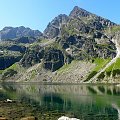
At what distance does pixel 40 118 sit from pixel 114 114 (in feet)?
85.3

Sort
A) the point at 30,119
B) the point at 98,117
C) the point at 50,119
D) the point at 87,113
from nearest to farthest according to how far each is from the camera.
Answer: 1. the point at 30,119
2. the point at 50,119
3. the point at 98,117
4. the point at 87,113

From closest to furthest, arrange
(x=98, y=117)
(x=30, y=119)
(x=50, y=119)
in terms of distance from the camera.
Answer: (x=30, y=119)
(x=50, y=119)
(x=98, y=117)

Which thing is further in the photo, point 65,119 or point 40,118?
point 40,118

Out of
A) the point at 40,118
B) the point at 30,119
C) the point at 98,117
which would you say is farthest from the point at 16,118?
the point at 98,117

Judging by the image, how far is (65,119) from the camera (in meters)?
76.7

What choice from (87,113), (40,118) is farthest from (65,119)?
(87,113)

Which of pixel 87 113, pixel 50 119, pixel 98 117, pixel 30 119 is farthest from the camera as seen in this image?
pixel 87 113

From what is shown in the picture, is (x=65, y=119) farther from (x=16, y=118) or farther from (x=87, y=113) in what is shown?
(x=87, y=113)

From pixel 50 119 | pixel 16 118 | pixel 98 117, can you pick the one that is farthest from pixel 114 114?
pixel 16 118

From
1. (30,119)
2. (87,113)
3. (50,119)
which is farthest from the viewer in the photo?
(87,113)

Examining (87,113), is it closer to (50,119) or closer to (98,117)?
(98,117)

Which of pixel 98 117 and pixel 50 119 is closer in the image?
pixel 50 119

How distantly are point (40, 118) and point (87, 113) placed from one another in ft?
66.5

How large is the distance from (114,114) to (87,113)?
30.5ft
